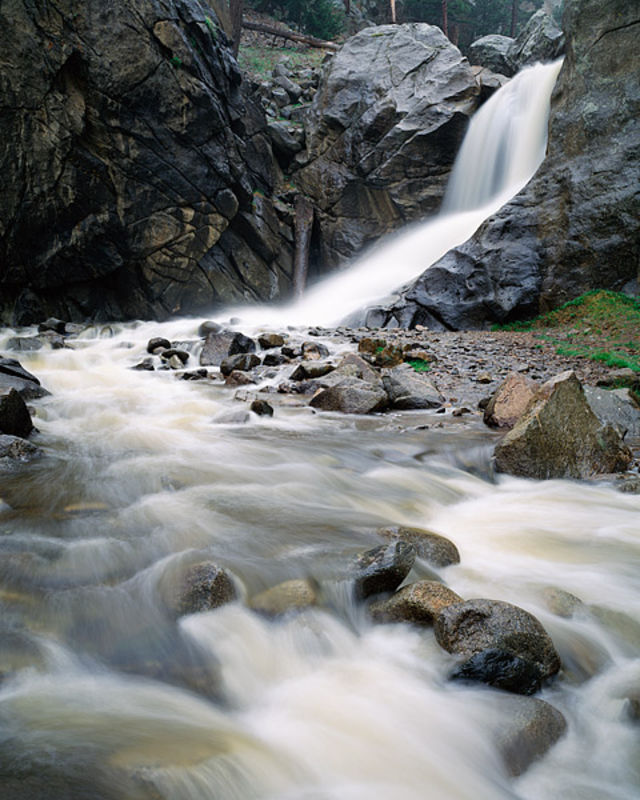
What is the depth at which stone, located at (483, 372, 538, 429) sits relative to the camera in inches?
215

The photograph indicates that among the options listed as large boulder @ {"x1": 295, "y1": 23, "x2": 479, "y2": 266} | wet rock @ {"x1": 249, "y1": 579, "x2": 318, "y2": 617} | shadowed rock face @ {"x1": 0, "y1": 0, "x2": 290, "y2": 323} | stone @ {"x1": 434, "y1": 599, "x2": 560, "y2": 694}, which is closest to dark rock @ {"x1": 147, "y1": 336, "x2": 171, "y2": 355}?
shadowed rock face @ {"x1": 0, "y1": 0, "x2": 290, "y2": 323}

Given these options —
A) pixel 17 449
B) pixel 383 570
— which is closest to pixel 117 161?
pixel 17 449

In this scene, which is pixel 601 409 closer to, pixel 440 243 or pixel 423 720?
pixel 423 720

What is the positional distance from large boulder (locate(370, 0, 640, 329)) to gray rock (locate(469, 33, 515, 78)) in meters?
11.7

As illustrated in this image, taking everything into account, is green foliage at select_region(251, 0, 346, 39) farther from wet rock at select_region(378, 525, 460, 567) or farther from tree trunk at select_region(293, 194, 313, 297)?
wet rock at select_region(378, 525, 460, 567)

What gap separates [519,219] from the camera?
1270 centimetres

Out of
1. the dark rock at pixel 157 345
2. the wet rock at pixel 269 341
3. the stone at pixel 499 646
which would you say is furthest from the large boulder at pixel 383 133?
the stone at pixel 499 646

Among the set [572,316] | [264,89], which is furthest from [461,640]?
[264,89]

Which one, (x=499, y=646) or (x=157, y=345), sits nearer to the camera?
(x=499, y=646)

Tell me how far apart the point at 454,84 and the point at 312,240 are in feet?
25.3

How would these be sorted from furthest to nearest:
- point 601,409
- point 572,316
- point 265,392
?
point 572,316 < point 265,392 < point 601,409

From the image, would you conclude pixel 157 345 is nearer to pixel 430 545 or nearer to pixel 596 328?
pixel 430 545

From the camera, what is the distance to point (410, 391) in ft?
22.0

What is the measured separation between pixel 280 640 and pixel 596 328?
10.2 meters
